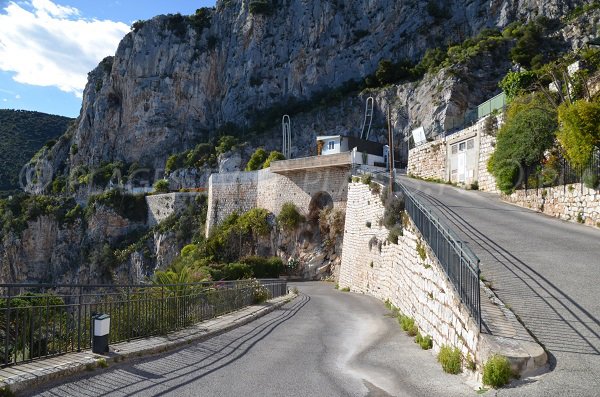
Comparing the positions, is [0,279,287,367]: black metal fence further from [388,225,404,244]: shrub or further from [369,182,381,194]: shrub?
[369,182,381,194]: shrub

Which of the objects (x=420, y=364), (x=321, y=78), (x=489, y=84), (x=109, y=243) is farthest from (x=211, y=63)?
→ (x=420, y=364)

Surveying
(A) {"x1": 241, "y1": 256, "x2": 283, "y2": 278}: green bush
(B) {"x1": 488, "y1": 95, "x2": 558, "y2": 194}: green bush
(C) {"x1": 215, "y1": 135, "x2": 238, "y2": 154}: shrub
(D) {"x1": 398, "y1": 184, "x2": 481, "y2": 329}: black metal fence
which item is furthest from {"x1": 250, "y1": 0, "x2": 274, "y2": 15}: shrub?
(D) {"x1": 398, "y1": 184, "x2": 481, "y2": 329}: black metal fence

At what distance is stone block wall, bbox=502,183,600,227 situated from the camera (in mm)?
13109

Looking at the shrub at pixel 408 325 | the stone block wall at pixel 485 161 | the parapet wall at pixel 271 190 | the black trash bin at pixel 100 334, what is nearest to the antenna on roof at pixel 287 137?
the parapet wall at pixel 271 190

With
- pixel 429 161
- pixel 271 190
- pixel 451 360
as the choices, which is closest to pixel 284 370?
pixel 451 360

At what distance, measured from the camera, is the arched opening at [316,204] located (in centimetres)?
3201

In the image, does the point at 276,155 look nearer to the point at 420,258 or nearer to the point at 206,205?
the point at 206,205

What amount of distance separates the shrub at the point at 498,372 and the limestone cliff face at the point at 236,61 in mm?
51408

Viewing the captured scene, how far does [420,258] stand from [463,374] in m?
4.37

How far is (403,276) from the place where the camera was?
1315 centimetres

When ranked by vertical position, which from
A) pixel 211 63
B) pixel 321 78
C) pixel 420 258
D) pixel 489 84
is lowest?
pixel 420 258

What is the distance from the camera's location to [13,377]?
5.46 meters

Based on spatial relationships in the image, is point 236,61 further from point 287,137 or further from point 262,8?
point 287,137

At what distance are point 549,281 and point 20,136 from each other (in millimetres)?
107991
